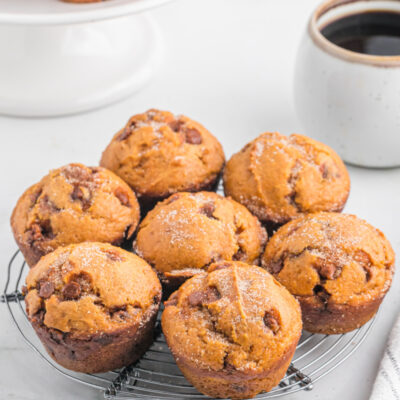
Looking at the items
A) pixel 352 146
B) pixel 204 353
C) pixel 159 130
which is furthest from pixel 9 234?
pixel 352 146

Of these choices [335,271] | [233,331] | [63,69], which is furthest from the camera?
[63,69]

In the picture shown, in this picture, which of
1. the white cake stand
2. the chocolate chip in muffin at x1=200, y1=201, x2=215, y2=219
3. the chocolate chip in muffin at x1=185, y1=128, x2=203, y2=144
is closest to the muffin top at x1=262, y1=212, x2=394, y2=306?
the chocolate chip in muffin at x1=200, y1=201, x2=215, y2=219

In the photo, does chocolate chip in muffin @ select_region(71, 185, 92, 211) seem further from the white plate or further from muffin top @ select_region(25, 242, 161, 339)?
the white plate

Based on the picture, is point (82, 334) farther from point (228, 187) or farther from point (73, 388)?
point (228, 187)

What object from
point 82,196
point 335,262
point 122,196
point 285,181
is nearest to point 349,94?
point 285,181

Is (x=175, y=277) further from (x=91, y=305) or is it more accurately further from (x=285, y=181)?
(x=285, y=181)

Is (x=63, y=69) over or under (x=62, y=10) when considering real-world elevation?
under
